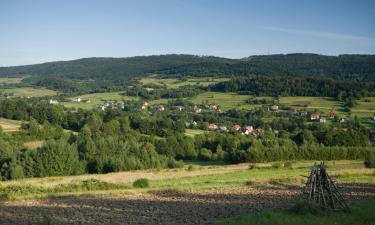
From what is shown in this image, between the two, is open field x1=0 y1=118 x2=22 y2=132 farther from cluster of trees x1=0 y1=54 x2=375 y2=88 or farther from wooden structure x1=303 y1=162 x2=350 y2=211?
cluster of trees x1=0 y1=54 x2=375 y2=88

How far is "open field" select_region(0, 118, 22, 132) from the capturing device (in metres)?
64.7

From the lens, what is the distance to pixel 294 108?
90.3 metres

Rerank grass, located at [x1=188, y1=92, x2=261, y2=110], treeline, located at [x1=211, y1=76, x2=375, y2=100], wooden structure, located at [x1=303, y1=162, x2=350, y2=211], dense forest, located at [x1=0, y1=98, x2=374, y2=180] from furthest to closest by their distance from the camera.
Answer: treeline, located at [x1=211, y1=76, x2=375, y2=100]
grass, located at [x1=188, y1=92, x2=261, y2=110]
dense forest, located at [x1=0, y1=98, x2=374, y2=180]
wooden structure, located at [x1=303, y1=162, x2=350, y2=211]

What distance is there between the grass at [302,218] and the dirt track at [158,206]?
1.10 meters

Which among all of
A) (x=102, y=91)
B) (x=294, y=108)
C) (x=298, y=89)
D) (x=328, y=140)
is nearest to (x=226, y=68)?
(x=102, y=91)

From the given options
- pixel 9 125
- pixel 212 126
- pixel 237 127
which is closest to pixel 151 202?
pixel 9 125

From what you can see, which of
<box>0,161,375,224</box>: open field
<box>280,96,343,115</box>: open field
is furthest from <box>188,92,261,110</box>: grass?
<box>0,161,375,224</box>: open field

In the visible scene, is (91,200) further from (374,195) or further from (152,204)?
(374,195)

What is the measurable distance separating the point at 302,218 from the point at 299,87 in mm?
95648

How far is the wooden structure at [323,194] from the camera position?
16.4 meters

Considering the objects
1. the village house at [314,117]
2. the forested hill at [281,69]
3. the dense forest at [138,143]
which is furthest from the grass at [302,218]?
the forested hill at [281,69]

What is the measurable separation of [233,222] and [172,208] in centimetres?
392

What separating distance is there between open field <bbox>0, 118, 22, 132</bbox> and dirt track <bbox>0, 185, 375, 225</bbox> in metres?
48.8

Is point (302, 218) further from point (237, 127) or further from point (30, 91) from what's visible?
point (30, 91)
